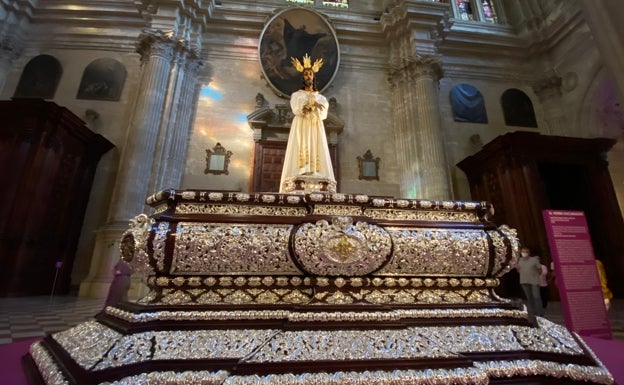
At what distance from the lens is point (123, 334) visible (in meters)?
1.26

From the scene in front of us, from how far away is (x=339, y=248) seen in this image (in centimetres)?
152

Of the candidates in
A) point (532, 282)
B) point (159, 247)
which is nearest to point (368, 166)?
point (532, 282)

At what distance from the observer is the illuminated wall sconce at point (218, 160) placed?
8.08 metres

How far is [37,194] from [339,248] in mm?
7842

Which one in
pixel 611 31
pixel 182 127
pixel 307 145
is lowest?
pixel 307 145

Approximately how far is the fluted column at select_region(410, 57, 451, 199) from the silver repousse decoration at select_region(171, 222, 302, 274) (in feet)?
22.4

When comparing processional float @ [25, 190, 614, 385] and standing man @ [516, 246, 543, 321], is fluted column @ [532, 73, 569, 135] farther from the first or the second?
processional float @ [25, 190, 614, 385]

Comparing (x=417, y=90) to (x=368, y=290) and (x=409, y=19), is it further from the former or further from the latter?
(x=368, y=290)

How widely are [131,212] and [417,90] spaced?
833 centimetres

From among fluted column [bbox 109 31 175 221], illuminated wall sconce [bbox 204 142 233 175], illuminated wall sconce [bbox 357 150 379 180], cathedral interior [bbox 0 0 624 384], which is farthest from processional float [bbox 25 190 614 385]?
illuminated wall sconce [bbox 357 150 379 180]

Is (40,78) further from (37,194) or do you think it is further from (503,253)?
(503,253)

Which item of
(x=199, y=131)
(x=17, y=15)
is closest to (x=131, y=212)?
(x=199, y=131)

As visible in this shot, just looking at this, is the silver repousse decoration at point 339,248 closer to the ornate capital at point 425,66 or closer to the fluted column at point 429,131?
the fluted column at point 429,131

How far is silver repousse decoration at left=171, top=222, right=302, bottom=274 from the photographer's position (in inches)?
56.6
